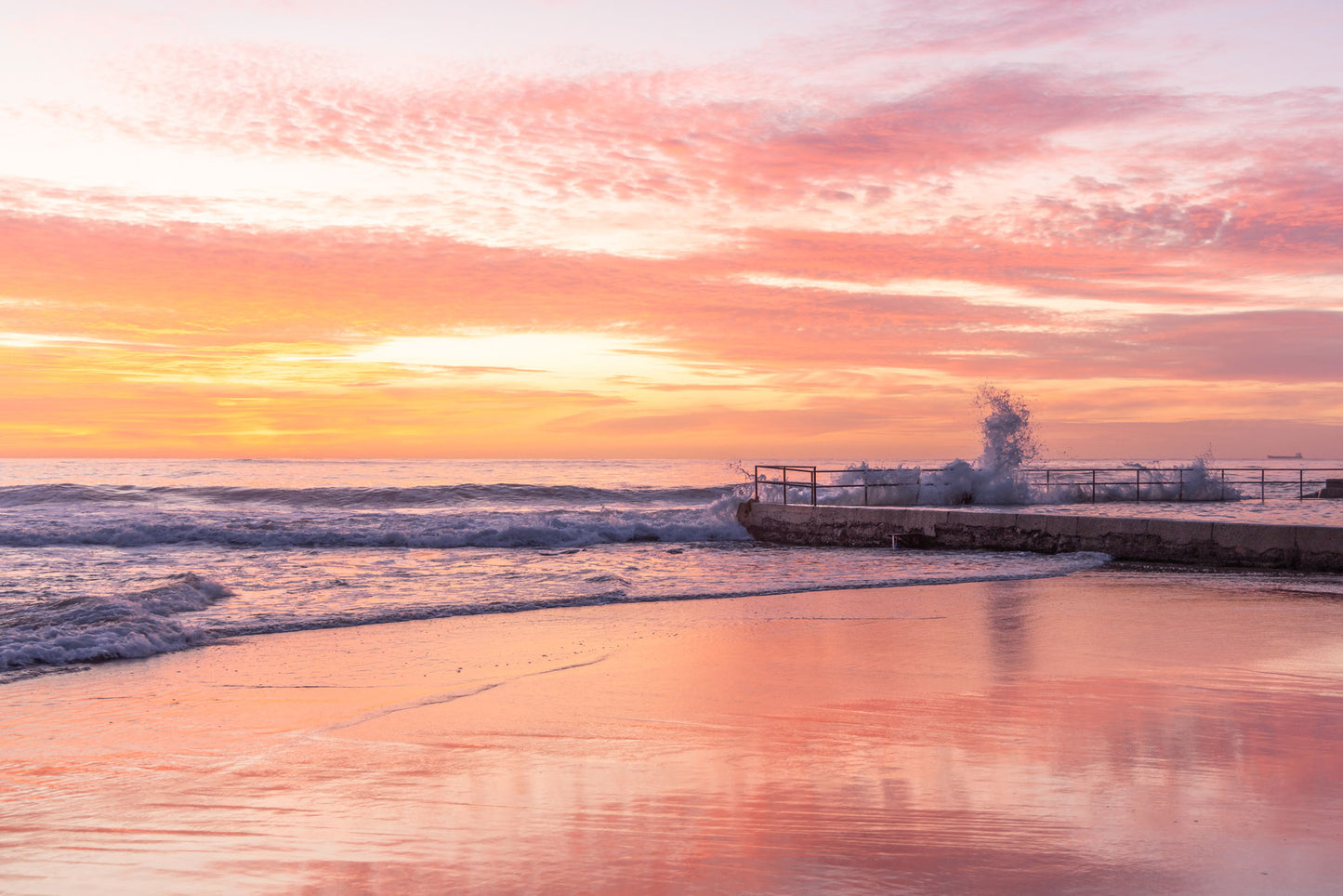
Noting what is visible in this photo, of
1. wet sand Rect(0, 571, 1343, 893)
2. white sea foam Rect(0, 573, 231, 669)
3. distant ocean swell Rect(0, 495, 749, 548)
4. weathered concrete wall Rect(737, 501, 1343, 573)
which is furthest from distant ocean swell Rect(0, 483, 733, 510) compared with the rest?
wet sand Rect(0, 571, 1343, 893)

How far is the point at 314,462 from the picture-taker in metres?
73.1

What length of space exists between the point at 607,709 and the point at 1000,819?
270 centimetres

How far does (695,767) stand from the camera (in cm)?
448

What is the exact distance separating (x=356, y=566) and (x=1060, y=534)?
39.8 feet

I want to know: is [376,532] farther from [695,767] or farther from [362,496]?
[695,767]

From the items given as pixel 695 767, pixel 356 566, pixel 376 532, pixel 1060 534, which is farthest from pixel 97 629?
pixel 376 532

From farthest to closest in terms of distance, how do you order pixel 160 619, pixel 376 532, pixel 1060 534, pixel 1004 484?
pixel 1004 484 → pixel 376 532 → pixel 1060 534 → pixel 160 619

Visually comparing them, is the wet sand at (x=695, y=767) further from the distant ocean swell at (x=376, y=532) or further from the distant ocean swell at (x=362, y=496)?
the distant ocean swell at (x=362, y=496)

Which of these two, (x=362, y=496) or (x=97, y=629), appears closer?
(x=97, y=629)

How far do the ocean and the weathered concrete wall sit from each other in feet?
2.06

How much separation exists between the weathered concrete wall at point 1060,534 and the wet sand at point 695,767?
256 inches

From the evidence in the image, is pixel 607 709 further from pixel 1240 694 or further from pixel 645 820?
pixel 1240 694

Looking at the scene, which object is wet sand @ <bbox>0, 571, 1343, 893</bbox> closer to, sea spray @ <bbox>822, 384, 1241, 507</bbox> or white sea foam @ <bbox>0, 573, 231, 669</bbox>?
white sea foam @ <bbox>0, 573, 231, 669</bbox>

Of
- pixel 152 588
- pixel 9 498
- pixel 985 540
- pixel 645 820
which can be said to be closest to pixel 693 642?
pixel 645 820
